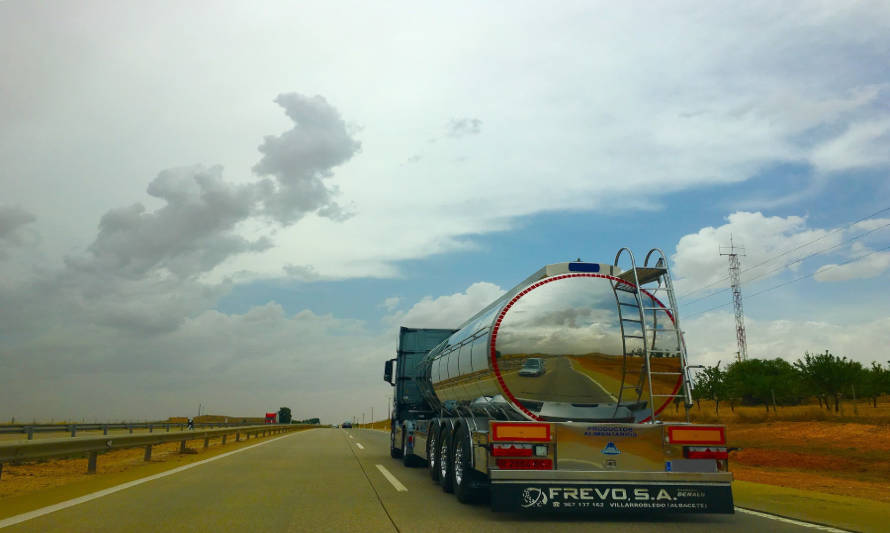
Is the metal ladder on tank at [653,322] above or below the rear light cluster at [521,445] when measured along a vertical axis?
above

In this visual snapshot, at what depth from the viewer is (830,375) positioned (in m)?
50.6

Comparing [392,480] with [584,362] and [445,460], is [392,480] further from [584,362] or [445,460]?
[584,362]

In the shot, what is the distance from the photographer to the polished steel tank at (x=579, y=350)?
8680mm

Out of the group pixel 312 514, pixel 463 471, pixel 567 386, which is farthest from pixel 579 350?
pixel 312 514

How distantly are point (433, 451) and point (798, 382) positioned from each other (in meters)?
51.3

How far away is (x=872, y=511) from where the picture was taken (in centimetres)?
877

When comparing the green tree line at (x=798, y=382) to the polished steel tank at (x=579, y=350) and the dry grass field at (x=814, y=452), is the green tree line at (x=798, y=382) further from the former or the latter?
the polished steel tank at (x=579, y=350)

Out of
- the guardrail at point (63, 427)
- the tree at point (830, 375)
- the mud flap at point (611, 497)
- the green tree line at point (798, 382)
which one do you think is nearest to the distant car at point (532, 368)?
the mud flap at point (611, 497)

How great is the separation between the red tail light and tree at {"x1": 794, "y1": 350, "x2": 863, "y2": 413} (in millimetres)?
50609

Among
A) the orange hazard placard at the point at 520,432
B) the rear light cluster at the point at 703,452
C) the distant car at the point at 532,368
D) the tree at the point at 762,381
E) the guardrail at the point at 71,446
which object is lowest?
the guardrail at the point at 71,446

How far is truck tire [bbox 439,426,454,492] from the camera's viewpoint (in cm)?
1016

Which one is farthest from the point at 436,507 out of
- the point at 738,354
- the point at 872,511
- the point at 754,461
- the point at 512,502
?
the point at 738,354

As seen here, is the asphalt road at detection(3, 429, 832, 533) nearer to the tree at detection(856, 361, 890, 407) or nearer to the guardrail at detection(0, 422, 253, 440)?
the guardrail at detection(0, 422, 253, 440)

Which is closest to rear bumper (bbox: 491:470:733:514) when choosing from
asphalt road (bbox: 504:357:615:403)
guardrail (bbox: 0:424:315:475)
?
asphalt road (bbox: 504:357:615:403)
